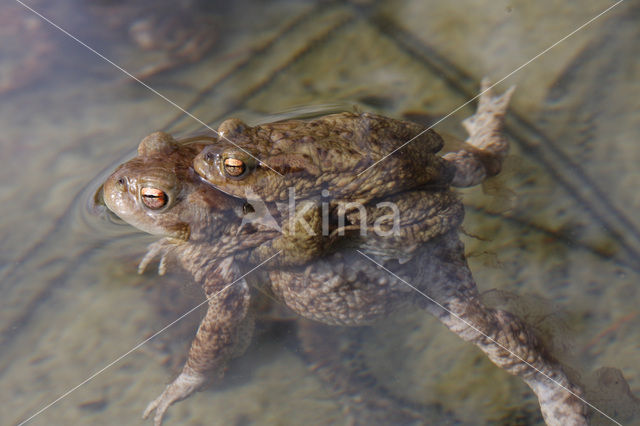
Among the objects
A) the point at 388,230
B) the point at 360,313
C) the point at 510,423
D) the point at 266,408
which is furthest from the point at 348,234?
the point at 510,423

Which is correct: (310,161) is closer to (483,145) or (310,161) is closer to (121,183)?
(121,183)

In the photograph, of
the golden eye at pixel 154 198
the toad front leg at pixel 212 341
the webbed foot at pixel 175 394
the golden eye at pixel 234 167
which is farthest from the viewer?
the webbed foot at pixel 175 394

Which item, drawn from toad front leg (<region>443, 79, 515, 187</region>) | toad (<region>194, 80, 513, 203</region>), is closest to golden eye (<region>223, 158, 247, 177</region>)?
toad (<region>194, 80, 513, 203</region>)

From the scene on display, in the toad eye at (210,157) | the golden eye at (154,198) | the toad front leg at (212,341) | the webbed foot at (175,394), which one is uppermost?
the toad eye at (210,157)

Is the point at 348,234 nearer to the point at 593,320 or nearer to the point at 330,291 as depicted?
the point at 330,291

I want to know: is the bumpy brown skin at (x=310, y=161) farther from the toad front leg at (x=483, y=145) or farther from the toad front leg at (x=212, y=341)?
the toad front leg at (x=212, y=341)

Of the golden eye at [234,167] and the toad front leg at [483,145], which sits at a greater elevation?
the golden eye at [234,167]

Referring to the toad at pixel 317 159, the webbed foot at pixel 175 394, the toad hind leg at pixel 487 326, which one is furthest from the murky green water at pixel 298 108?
the toad at pixel 317 159

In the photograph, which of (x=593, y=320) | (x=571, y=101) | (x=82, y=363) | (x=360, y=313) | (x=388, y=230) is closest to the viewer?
(x=388, y=230)

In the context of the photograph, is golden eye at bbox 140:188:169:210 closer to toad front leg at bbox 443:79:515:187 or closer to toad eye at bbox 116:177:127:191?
toad eye at bbox 116:177:127:191
